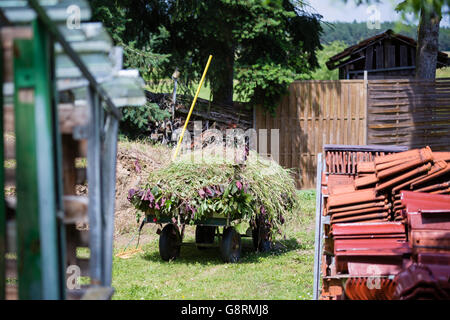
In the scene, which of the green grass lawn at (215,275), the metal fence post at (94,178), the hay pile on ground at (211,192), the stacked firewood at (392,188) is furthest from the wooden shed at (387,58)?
the metal fence post at (94,178)

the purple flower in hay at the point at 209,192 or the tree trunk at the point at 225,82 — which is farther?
the tree trunk at the point at 225,82

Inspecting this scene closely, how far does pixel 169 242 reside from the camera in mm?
8219

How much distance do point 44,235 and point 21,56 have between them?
745 millimetres

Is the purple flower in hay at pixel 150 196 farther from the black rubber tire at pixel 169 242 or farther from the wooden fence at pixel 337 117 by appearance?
the wooden fence at pixel 337 117

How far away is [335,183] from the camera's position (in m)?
6.52

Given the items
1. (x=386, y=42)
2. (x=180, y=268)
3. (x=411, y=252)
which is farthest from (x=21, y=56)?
(x=386, y=42)

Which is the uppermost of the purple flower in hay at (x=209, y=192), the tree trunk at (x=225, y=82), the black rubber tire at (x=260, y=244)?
the tree trunk at (x=225, y=82)

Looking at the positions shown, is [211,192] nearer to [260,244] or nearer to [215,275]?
[215,275]

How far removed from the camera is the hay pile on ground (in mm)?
7629

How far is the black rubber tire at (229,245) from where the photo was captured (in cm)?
803

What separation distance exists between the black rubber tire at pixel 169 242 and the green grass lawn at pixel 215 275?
0.41 feet

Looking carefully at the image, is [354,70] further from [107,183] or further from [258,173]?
[107,183]

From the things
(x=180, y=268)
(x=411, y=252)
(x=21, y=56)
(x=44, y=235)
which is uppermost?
(x=21, y=56)

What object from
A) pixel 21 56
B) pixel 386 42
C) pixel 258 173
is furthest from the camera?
pixel 386 42
